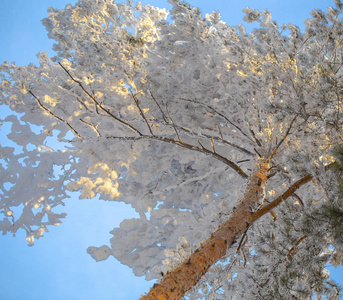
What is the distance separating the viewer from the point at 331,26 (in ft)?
12.4

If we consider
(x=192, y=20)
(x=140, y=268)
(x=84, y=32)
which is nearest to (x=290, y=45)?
(x=192, y=20)

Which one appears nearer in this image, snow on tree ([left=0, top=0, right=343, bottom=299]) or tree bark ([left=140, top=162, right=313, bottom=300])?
tree bark ([left=140, top=162, right=313, bottom=300])

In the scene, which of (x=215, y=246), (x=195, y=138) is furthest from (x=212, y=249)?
(x=195, y=138)

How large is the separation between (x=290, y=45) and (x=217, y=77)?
1661 mm

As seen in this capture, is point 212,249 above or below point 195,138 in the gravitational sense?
below

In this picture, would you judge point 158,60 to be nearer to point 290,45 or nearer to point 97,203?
point 290,45

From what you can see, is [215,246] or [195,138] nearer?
[215,246]

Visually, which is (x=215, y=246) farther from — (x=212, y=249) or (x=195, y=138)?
(x=195, y=138)

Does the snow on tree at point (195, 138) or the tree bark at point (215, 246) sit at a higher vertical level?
the snow on tree at point (195, 138)

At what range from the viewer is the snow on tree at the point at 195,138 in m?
3.01

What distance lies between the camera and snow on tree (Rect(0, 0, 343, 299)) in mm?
3006

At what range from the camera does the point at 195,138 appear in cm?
603

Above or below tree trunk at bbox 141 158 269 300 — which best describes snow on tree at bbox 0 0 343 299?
above

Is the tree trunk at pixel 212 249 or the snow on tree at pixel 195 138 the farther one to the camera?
the snow on tree at pixel 195 138
